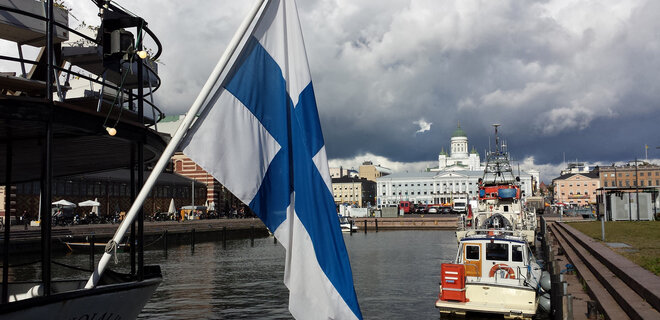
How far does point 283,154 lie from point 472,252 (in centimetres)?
1719

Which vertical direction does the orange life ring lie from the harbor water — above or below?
above

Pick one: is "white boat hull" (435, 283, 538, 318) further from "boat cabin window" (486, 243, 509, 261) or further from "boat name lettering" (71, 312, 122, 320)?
"boat name lettering" (71, 312, 122, 320)

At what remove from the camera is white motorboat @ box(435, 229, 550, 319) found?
66.0 feet

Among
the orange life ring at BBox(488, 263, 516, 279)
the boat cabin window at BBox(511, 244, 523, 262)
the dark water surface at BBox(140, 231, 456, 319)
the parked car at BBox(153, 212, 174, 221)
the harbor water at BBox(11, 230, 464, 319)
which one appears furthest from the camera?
the parked car at BBox(153, 212, 174, 221)

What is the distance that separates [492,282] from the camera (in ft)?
68.9

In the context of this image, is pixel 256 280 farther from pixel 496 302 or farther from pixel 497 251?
pixel 496 302

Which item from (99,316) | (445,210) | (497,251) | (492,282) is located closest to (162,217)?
(497,251)

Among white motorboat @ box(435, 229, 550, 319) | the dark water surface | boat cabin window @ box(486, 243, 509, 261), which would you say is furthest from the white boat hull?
the dark water surface

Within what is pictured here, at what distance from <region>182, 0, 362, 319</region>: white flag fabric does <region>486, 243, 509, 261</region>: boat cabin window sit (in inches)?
670

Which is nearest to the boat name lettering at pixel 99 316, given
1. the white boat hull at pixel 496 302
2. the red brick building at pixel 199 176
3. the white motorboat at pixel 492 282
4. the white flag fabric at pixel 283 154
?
the white flag fabric at pixel 283 154

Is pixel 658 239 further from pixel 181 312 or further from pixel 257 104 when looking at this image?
pixel 257 104

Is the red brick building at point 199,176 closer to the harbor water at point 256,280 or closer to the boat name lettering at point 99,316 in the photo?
the harbor water at point 256,280

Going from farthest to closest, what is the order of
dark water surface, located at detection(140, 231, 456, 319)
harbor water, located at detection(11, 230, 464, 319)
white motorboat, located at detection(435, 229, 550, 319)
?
1. harbor water, located at detection(11, 230, 464, 319)
2. dark water surface, located at detection(140, 231, 456, 319)
3. white motorboat, located at detection(435, 229, 550, 319)

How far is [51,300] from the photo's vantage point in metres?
7.06
